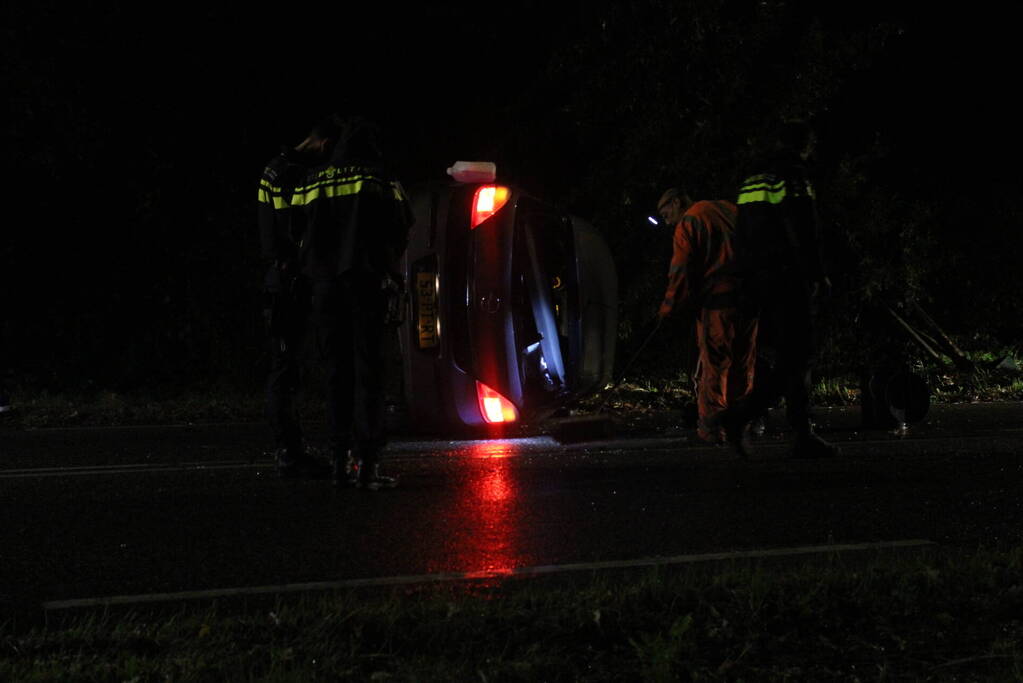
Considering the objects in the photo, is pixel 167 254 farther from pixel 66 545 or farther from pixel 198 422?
pixel 66 545

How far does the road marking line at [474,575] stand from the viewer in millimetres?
4637

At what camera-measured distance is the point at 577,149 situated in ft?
53.8

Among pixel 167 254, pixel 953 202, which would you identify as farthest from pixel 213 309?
pixel 953 202

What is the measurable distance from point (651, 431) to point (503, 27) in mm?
8443

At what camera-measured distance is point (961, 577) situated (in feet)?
15.6

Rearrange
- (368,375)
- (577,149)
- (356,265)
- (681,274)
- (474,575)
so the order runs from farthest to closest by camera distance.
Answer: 1. (577,149)
2. (681,274)
3. (368,375)
4. (356,265)
5. (474,575)

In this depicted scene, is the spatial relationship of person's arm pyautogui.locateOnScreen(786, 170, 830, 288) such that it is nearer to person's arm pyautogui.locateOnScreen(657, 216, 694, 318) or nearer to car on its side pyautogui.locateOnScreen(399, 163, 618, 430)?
person's arm pyautogui.locateOnScreen(657, 216, 694, 318)

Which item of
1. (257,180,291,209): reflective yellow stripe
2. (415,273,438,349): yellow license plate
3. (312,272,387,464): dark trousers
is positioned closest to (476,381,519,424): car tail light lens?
(415,273,438,349): yellow license plate

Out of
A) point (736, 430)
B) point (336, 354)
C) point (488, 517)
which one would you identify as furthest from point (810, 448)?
point (336, 354)

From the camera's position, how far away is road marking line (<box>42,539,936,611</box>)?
4.64m

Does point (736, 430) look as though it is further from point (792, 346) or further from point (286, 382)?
point (286, 382)

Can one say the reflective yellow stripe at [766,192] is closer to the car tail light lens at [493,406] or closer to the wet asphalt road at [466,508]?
the wet asphalt road at [466,508]

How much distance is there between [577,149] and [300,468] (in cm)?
944

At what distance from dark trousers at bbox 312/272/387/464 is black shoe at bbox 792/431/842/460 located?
2.61 m
